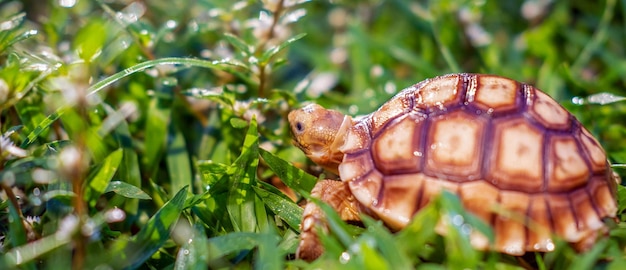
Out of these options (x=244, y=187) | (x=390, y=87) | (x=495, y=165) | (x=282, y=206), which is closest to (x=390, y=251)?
(x=495, y=165)

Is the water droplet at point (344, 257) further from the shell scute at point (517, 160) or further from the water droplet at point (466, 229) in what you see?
the shell scute at point (517, 160)

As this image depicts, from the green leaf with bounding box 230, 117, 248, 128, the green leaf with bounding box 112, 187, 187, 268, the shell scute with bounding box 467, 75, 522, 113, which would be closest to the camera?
the green leaf with bounding box 112, 187, 187, 268

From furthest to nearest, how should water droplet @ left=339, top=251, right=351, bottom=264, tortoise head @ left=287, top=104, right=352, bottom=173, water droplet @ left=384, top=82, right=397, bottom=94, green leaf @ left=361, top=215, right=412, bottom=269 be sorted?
water droplet @ left=384, top=82, right=397, bottom=94 < tortoise head @ left=287, top=104, right=352, bottom=173 < water droplet @ left=339, top=251, right=351, bottom=264 < green leaf @ left=361, top=215, right=412, bottom=269

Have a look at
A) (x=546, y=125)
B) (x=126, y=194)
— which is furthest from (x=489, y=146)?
(x=126, y=194)

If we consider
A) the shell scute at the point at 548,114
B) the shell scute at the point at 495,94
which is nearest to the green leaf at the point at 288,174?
the shell scute at the point at 495,94

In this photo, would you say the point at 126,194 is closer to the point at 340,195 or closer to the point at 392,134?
the point at 340,195

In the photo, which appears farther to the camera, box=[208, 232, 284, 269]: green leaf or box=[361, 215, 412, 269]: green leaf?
box=[208, 232, 284, 269]: green leaf

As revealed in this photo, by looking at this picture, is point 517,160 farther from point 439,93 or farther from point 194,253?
point 194,253

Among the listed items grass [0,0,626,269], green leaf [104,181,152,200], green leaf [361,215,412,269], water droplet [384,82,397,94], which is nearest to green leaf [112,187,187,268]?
grass [0,0,626,269]

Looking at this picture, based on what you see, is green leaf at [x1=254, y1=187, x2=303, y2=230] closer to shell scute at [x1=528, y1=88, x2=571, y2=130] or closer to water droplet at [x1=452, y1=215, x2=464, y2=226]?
water droplet at [x1=452, y1=215, x2=464, y2=226]
